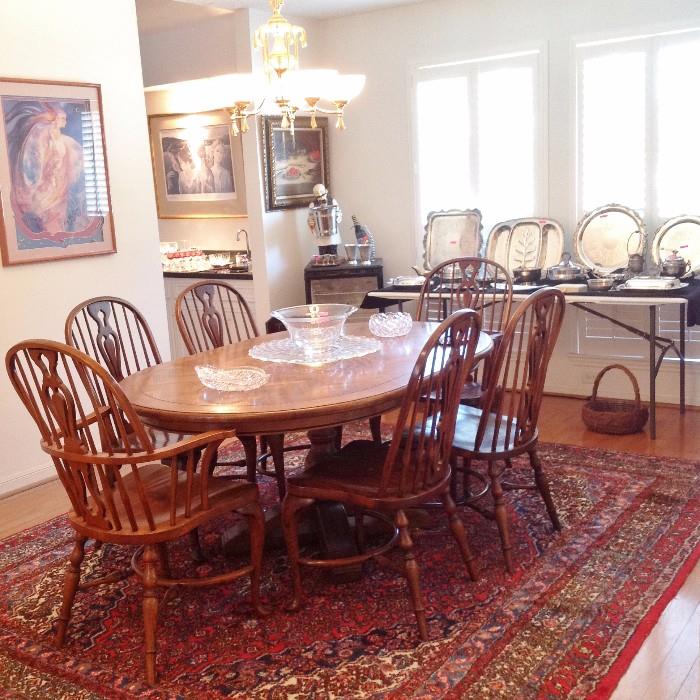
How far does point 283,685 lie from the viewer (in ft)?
7.69

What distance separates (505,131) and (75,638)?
12.7 ft

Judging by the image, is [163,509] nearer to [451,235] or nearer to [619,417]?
[619,417]

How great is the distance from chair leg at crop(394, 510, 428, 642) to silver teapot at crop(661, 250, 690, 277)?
2.60 m

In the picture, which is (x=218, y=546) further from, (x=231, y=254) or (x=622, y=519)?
(x=231, y=254)

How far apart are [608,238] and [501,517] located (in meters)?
2.48

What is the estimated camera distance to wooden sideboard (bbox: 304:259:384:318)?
18.2ft

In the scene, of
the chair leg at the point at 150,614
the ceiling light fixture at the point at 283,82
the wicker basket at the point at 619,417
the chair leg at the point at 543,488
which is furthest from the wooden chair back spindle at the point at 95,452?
the wicker basket at the point at 619,417

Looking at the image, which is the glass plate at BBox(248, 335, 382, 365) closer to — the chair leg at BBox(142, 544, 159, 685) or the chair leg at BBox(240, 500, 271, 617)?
the chair leg at BBox(240, 500, 271, 617)

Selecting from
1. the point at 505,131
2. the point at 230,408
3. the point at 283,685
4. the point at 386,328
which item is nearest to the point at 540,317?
the point at 386,328

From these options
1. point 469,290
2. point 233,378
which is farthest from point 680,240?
point 233,378

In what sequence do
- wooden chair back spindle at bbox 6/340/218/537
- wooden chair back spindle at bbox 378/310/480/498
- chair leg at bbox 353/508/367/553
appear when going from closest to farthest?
wooden chair back spindle at bbox 6/340/218/537, wooden chair back spindle at bbox 378/310/480/498, chair leg at bbox 353/508/367/553

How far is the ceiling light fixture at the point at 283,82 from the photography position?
9.69 feet

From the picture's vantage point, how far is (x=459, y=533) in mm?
2793

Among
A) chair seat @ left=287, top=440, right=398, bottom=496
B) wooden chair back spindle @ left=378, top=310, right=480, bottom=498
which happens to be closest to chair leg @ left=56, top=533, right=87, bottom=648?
chair seat @ left=287, top=440, right=398, bottom=496
